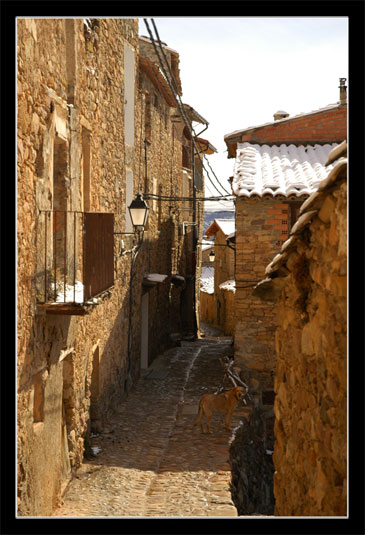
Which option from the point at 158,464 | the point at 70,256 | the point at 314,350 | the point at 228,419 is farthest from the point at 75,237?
the point at 228,419

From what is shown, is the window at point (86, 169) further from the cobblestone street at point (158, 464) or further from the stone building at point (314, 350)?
the stone building at point (314, 350)

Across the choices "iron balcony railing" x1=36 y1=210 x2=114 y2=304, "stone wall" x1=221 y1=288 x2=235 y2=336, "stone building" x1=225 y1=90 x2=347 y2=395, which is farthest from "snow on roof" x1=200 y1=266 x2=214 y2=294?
"iron balcony railing" x1=36 y1=210 x2=114 y2=304

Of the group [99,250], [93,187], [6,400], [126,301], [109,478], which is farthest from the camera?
[126,301]

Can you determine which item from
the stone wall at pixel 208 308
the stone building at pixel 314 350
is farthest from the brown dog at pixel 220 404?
the stone wall at pixel 208 308

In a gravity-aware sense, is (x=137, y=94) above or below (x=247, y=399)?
above

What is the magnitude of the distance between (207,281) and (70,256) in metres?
27.1

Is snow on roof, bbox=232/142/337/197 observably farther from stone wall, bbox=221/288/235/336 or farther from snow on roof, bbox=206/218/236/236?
snow on roof, bbox=206/218/236/236

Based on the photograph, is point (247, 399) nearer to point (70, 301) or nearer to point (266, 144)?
point (266, 144)

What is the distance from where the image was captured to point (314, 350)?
4.26m

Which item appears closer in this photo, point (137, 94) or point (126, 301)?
point (126, 301)

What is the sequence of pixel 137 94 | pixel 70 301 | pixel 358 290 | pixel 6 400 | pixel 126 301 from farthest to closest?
pixel 137 94 < pixel 126 301 < pixel 70 301 < pixel 6 400 < pixel 358 290

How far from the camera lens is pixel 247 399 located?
12141 millimetres

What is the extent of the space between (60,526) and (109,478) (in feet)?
19.3

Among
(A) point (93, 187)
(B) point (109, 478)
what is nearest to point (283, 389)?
(B) point (109, 478)
